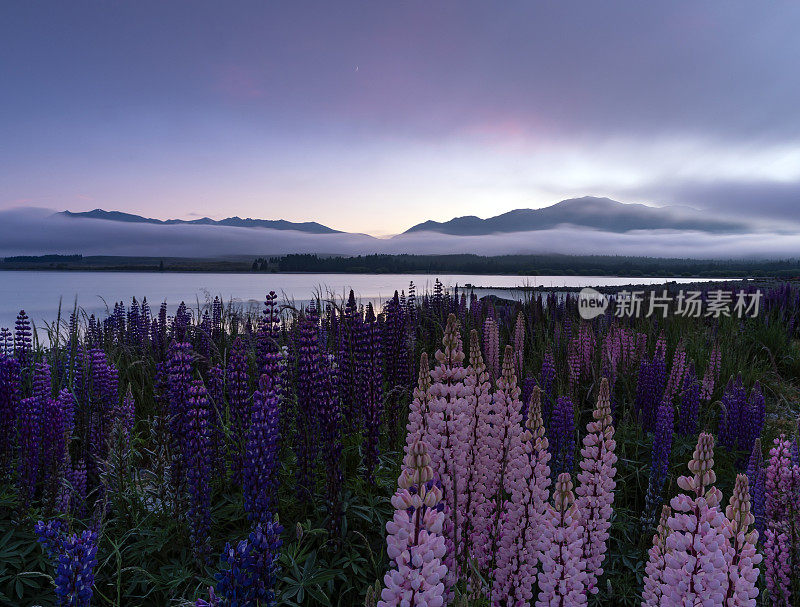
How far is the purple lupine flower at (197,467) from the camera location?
3.45 metres

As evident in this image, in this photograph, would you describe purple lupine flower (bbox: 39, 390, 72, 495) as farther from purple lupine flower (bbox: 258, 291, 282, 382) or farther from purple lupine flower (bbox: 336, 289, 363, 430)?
purple lupine flower (bbox: 336, 289, 363, 430)

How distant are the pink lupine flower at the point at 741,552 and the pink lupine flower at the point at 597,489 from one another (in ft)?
2.00

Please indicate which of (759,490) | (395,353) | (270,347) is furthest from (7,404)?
(759,490)

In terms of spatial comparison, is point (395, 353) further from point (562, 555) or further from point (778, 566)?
point (562, 555)

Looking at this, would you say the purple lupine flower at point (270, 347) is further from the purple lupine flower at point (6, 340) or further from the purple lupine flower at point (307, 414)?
the purple lupine flower at point (6, 340)

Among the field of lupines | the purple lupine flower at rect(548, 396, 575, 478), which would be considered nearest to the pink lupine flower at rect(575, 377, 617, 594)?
the field of lupines

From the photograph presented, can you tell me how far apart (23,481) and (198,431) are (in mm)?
1961

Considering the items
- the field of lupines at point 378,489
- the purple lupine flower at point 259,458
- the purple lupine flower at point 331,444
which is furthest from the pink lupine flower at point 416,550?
the purple lupine flower at point 331,444

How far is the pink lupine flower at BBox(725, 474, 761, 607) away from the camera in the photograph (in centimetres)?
172

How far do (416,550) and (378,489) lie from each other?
123 inches

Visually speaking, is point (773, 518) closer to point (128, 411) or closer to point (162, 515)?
point (162, 515)

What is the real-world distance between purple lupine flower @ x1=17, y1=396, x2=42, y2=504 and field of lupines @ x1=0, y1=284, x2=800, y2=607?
2 cm

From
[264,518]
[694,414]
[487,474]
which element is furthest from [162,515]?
[694,414]

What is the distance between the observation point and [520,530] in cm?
254
